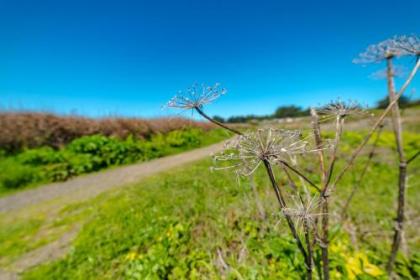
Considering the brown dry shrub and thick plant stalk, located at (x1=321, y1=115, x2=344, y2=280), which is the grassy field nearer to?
thick plant stalk, located at (x1=321, y1=115, x2=344, y2=280)

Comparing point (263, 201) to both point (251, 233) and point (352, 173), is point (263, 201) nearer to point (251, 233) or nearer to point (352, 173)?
point (251, 233)

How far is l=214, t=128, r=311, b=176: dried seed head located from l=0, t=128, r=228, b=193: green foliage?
600 cm

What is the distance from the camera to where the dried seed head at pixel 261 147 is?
2.73ft

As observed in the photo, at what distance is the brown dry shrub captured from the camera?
380 inches

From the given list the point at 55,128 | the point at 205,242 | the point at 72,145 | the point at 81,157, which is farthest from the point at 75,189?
the point at 205,242

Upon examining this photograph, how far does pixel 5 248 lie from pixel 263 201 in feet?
15.1

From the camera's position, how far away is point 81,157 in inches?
369

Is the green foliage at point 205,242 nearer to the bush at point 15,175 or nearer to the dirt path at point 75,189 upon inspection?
the dirt path at point 75,189

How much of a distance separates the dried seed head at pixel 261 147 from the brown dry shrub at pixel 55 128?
7.38 meters

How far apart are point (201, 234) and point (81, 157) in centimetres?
797

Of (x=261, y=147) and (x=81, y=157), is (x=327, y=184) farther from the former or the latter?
(x=81, y=157)

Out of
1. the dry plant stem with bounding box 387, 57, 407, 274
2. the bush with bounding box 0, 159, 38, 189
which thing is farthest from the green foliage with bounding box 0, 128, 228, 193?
the dry plant stem with bounding box 387, 57, 407, 274

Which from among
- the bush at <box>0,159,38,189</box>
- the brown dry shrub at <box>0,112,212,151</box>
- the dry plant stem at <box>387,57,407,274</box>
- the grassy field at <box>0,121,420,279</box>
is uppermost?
the brown dry shrub at <box>0,112,212,151</box>

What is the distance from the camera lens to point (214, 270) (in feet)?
8.27
